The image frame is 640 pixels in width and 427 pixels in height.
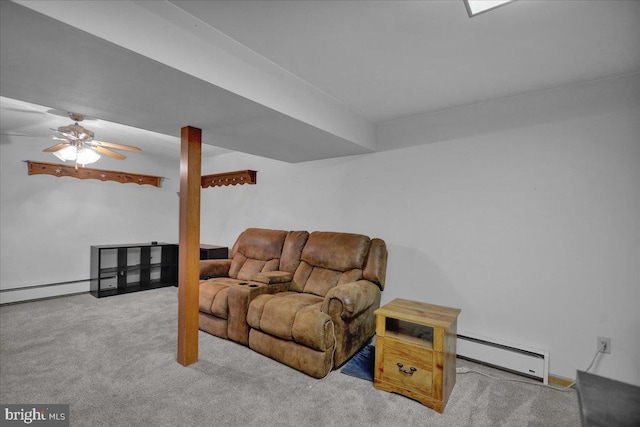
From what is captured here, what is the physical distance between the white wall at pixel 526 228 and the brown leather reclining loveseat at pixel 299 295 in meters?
0.40

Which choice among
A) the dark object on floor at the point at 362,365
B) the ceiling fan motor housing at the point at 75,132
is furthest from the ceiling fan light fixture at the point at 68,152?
the dark object on floor at the point at 362,365

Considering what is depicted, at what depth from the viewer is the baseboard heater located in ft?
7.16

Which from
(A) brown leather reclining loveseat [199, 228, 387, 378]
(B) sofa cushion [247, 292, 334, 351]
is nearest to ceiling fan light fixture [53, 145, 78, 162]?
(A) brown leather reclining loveseat [199, 228, 387, 378]

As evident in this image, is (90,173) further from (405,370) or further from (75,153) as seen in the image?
(405,370)

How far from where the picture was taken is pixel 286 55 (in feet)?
5.97

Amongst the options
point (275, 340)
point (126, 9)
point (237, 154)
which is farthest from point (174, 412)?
point (237, 154)

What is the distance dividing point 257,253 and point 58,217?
3.13m

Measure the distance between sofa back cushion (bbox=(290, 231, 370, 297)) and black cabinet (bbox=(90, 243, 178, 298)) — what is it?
2988mm

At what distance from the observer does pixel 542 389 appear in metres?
2.08

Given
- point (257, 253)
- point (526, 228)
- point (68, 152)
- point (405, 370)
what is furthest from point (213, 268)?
point (526, 228)

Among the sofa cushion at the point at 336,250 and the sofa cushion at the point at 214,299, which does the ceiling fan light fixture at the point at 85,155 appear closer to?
the sofa cushion at the point at 214,299

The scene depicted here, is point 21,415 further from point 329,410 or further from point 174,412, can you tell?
point 329,410

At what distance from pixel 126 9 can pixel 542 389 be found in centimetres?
338

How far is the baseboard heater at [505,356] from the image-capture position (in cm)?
218
